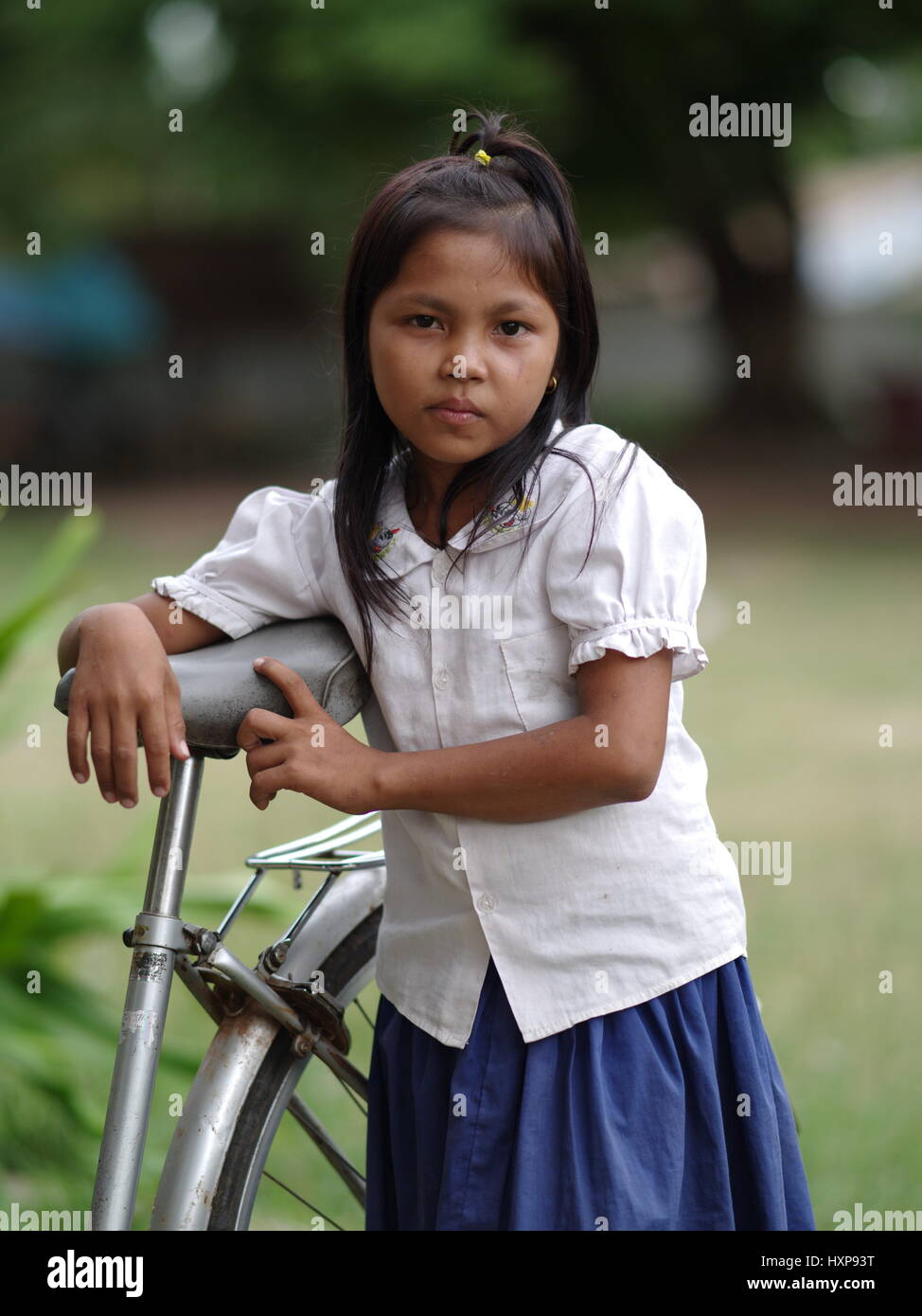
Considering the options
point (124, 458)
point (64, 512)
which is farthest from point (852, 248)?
point (64, 512)

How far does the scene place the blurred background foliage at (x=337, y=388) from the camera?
116 inches


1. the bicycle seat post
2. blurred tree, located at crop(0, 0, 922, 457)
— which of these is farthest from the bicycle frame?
blurred tree, located at crop(0, 0, 922, 457)

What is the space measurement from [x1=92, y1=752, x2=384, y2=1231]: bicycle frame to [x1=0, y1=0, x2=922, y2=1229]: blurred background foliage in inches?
20.2

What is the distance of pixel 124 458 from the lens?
1504 centimetres

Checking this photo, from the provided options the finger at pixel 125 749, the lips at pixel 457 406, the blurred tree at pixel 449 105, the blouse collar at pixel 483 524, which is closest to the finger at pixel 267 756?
the finger at pixel 125 749

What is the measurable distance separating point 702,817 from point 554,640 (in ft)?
0.85

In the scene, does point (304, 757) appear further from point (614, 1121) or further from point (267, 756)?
point (614, 1121)

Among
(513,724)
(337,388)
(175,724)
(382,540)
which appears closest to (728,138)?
(337,388)

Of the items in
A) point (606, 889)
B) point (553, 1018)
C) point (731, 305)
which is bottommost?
point (553, 1018)

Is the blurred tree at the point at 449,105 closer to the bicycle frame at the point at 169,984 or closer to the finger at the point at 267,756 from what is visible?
the bicycle frame at the point at 169,984

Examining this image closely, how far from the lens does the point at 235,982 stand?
1.59 meters

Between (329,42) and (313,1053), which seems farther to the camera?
(329,42)

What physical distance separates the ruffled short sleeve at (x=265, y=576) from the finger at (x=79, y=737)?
0.19 m
